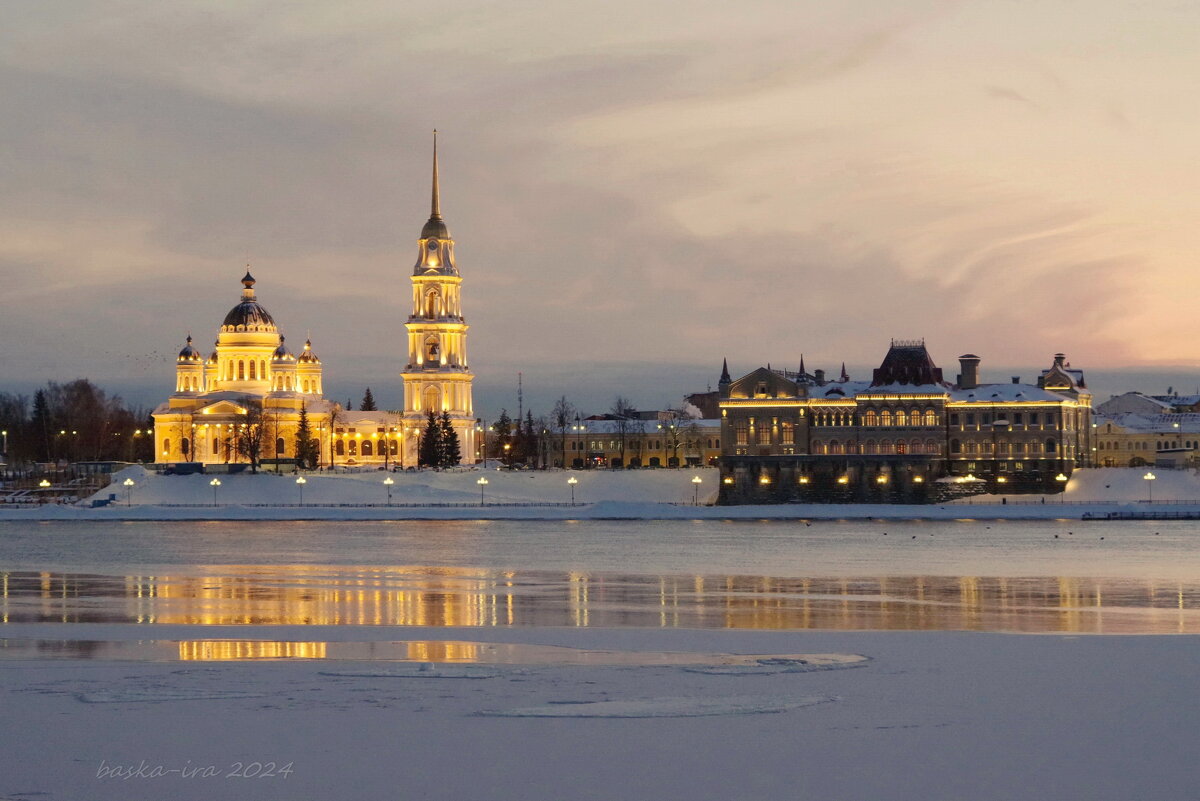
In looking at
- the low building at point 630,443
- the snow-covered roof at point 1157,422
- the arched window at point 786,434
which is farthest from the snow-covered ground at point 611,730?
the snow-covered roof at point 1157,422

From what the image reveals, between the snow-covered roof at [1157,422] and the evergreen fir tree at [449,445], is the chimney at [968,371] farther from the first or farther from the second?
the evergreen fir tree at [449,445]

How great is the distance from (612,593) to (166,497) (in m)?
67.8

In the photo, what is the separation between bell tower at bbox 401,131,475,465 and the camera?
134 meters

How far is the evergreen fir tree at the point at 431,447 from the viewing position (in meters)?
123

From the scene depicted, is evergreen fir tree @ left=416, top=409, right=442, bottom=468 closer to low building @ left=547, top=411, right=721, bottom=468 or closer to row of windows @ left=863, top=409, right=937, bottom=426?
low building @ left=547, top=411, right=721, bottom=468

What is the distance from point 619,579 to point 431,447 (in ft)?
283

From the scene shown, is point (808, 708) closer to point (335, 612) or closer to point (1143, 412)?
point (335, 612)

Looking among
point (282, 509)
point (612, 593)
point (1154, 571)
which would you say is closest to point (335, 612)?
point (612, 593)

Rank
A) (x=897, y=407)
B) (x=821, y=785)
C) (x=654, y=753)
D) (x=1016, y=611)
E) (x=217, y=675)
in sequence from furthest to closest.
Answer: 1. (x=897, y=407)
2. (x=1016, y=611)
3. (x=217, y=675)
4. (x=654, y=753)
5. (x=821, y=785)

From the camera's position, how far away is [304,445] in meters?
127

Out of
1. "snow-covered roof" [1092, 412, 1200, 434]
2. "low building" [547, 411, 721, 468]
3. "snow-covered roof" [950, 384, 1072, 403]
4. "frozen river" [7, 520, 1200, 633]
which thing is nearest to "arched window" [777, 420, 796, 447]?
"snow-covered roof" [950, 384, 1072, 403]

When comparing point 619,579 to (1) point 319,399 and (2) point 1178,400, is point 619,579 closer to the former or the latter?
(1) point 319,399

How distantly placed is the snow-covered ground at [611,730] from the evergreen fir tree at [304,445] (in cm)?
10075

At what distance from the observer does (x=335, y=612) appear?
30078 mm
